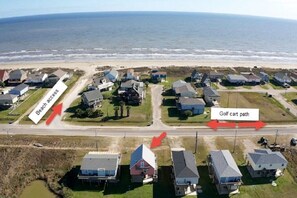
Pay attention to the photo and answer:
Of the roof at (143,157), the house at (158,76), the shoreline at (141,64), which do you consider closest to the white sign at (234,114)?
the roof at (143,157)

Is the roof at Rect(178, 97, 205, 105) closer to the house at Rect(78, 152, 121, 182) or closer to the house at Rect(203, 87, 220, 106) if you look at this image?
the house at Rect(203, 87, 220, 106)

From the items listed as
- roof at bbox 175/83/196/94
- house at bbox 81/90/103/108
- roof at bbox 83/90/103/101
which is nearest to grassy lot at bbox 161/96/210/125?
roof at bbox 175/83/196/94

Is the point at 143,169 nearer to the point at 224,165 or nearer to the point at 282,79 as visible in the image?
the point at 224,165

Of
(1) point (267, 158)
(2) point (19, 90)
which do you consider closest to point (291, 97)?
(1) point (267, 158)

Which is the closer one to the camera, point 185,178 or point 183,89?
point 185,178

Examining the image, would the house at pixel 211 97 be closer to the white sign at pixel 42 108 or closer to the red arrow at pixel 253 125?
the red arrow at pixel 253 125

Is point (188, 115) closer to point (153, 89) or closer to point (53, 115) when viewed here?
point (153, 89)
